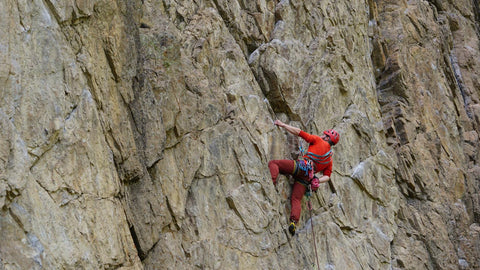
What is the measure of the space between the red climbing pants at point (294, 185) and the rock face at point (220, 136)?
0.21 metres

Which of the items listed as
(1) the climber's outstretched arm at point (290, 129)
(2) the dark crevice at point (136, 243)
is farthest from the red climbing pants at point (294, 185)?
(2) the dark crevice at point (136, 243)

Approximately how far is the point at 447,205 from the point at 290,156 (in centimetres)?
711

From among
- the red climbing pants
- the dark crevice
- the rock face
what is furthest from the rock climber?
the dark crevice

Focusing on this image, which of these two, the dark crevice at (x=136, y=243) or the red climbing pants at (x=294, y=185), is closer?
the dark crevice at (x=136, y=243)

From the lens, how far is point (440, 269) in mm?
13562

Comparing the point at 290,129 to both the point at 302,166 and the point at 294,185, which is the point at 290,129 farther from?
the point at 294,185

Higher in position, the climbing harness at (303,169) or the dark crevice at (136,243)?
the dark crevice at (136,243)

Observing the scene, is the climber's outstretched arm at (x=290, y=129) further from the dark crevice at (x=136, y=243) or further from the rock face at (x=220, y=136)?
the dark crevice at (x=136, y=243)

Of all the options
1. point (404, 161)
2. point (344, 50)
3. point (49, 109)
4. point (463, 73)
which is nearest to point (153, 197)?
point (49, 109)

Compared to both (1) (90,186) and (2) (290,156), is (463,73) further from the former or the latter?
(1) (90,186)

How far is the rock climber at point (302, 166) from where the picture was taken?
1008cm

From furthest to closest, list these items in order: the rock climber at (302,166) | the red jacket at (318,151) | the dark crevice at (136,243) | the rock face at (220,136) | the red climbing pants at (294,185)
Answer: the red jacket at (318,151)
the rock climber at (302,166)
the red climbing pants at (294,185)
the dark crevice at (136,243)
the rock face at (220,136)

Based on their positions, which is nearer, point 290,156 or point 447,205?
point 290,156

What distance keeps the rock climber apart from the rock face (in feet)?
0.84
